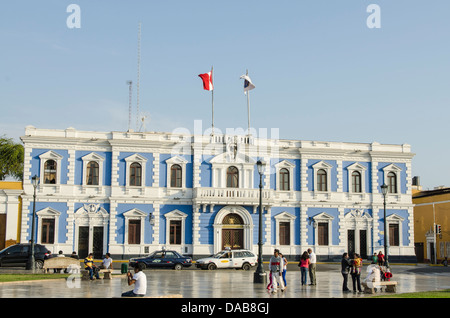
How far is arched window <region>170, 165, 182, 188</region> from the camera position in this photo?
49.4 metres

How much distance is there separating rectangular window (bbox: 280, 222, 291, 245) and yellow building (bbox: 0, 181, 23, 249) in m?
21.1

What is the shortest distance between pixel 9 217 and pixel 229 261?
1802 cm

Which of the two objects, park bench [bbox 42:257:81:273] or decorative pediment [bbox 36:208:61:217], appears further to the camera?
decorative pediment [bbox 36:208:61:217]

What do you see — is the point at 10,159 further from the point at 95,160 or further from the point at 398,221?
the point at 398,221

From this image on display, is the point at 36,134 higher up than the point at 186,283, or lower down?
higher up

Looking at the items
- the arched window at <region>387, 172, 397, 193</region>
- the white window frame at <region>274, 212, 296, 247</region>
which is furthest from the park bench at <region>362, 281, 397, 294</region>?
the arched window at <region>387, 172, 397, 193</region>

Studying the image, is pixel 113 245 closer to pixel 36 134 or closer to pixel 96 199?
pixel 96 199

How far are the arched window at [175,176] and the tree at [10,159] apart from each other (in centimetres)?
3225

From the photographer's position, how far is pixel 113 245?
47.5 meters

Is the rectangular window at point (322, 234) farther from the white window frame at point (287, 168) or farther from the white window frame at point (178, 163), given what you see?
the white window frame at point (178, 163)

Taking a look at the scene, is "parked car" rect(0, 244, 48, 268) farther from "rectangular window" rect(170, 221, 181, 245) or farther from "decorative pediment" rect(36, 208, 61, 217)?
"rectangular window" rect(170, 221, 181, 245)

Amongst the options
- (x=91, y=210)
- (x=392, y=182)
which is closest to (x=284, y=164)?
(x=392, y=182)
